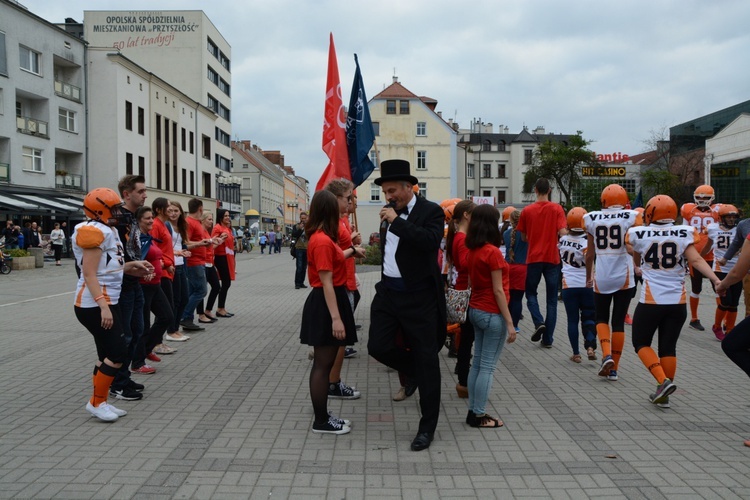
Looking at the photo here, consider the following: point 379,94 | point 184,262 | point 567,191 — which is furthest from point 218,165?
point 184,262

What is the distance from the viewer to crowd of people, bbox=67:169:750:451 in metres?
4.49

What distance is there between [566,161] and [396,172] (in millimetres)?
67851

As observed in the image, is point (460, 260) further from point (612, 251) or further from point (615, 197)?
point (615, 197)

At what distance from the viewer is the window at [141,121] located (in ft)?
140

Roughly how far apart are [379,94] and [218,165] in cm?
1767

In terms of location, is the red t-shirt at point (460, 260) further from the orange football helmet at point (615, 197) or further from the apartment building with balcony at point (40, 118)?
the apartment building with balcony at point (40, 118)

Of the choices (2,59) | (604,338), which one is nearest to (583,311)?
(604,338)

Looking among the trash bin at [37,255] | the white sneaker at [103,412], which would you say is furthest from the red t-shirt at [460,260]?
the trash bin at [37,255]

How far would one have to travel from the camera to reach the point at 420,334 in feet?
14.6

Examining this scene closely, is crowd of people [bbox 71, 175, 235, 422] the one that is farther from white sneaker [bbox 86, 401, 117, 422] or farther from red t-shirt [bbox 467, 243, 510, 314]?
red t-shirt [bbox 467, 243, 510, 314]

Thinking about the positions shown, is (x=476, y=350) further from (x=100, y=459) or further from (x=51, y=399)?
(x=51, y=399)

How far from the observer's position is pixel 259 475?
397 cm

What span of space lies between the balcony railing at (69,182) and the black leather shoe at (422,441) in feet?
119

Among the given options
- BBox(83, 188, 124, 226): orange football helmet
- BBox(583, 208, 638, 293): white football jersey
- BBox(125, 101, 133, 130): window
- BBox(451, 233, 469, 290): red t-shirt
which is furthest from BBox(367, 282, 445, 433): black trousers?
BBox(125, 101, 133, 130): window
